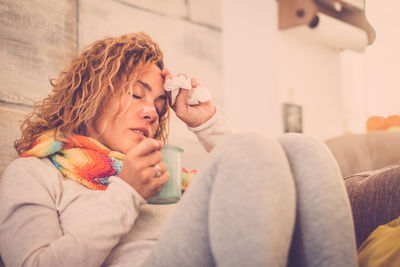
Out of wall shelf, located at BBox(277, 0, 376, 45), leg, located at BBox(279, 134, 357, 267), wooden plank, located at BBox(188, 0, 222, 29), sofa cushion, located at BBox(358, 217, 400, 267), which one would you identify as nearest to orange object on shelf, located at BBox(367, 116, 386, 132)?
wall shelf, located at BBox(277, 0, 376, 45)

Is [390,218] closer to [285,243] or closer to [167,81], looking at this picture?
[285,243]

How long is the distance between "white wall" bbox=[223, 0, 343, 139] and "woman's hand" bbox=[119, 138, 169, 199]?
101 centimetres

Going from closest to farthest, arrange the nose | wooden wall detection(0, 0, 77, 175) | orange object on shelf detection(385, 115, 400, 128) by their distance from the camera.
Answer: the nose → wooden wall detection(0, 0, 77, 175) → orange object on shelf detection(385, 115, 400, 128)

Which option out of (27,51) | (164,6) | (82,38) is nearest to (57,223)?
(27,51)

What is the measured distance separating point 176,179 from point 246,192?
0.23 metres

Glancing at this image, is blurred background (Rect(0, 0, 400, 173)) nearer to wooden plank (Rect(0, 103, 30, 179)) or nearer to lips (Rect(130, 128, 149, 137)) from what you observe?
wooden plank (Rect(0, 103, 30, 179))

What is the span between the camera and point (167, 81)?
1.02m

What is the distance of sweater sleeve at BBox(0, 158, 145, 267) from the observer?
2.11 ft

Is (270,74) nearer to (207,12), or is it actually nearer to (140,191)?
(207,12)

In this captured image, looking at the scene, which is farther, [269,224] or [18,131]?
[18,131]

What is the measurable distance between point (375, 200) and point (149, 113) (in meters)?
0.58

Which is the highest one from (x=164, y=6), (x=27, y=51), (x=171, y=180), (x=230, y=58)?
(x=164, y=6)

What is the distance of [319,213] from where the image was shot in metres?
0.55

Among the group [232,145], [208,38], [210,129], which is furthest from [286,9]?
[232,145]
